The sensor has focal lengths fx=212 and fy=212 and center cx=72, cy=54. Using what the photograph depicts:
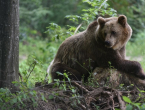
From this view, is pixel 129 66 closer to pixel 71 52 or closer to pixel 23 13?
pixel 71 52

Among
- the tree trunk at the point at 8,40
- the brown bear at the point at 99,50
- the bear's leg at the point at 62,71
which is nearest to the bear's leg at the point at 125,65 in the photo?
the brown bear at the point at 99,50

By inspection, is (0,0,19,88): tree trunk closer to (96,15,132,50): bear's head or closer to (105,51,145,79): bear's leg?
(96,15,132,50): bear's head

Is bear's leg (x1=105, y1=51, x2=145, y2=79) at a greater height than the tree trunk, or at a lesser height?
lesser

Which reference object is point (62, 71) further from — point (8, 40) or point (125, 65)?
point (8, 40)

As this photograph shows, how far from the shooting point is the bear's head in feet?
14.9

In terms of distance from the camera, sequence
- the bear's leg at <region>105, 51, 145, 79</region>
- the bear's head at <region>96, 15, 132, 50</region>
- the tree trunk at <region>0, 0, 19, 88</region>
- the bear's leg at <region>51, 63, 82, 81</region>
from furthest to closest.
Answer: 1. the bear's leg at <region>51, 63, 82, 81</region>
2. the bear's leg at <region>105, 51, 145, 79</region>
3. the bear's head at <region>96, 15, 132, 50</region>
4. the tree trunk at <region>0, 0, 19, 88</region>

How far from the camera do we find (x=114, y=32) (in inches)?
181

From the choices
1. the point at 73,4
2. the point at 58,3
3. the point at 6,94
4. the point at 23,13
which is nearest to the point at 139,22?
the point at 73,4

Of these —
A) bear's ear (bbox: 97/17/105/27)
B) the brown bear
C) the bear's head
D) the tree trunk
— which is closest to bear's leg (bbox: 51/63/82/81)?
the brown bear

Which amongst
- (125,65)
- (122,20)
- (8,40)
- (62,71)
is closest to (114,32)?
(122,20)

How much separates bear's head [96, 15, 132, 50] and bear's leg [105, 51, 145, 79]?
22 cm

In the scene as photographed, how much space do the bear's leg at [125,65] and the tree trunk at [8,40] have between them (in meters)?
2.22

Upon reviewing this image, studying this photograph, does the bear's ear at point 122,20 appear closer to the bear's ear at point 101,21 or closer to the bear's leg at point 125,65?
the bear's ear at point 101,21

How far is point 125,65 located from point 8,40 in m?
2.60
